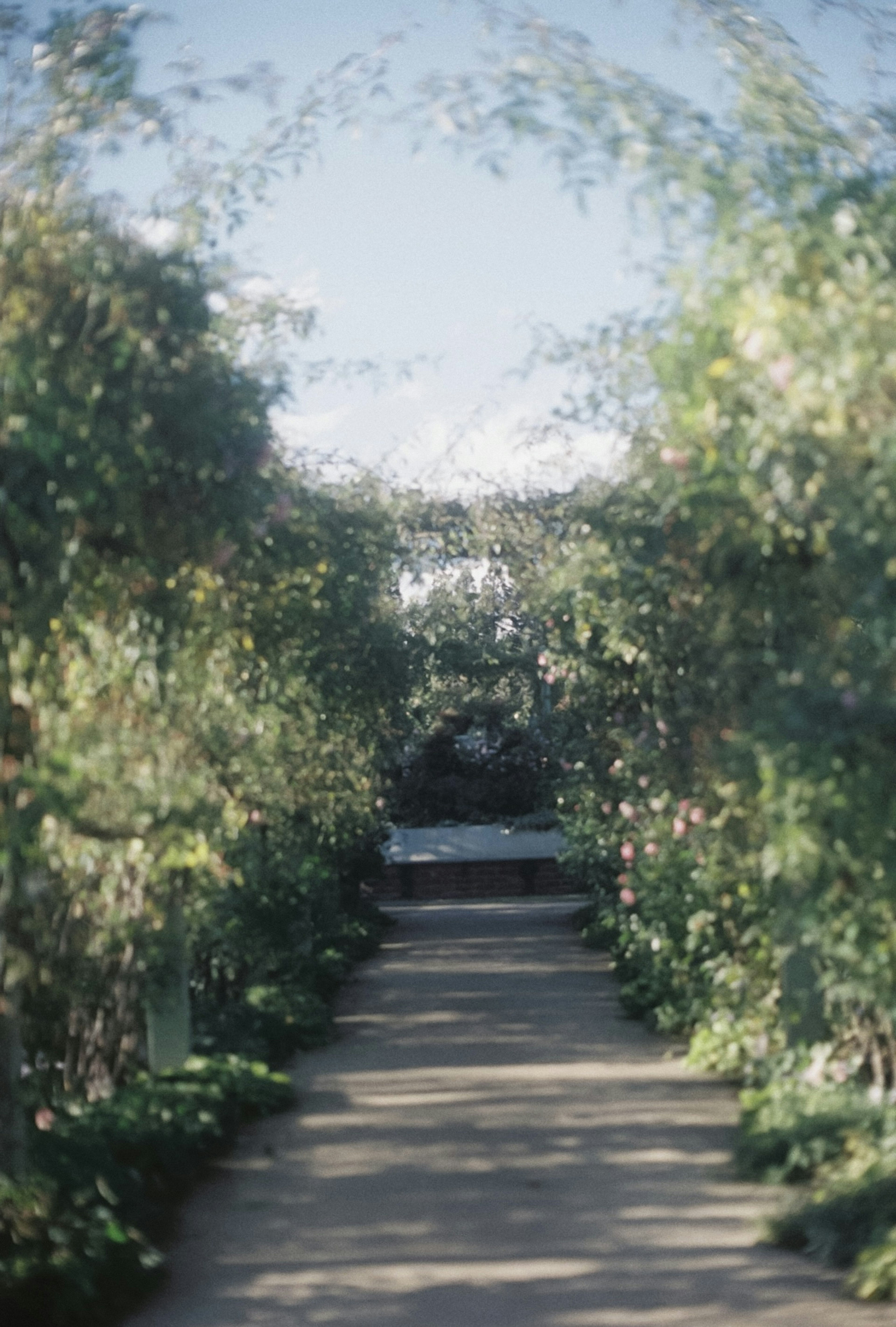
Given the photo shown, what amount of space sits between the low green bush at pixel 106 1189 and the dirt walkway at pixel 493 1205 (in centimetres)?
17

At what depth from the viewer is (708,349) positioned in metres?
5.56

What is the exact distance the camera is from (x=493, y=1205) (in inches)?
274

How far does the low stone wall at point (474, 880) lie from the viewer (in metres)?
33.0

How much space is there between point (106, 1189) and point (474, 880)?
91.0 ft

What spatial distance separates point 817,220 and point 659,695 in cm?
476

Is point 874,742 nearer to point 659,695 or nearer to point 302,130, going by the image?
point 302,130

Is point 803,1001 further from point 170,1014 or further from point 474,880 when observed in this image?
point 474,880

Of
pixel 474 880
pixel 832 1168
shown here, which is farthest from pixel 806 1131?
pixel 474 880

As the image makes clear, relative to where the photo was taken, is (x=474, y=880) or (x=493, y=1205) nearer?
(x=493, y=1205)

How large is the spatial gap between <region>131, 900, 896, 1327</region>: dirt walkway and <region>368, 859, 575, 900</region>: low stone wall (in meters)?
20.7

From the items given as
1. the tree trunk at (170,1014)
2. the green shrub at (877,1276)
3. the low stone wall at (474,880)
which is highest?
the green shrub at (877,1276)

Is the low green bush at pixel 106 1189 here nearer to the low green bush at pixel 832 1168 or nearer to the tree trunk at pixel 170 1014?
the tree trunk at pixel 170 1014

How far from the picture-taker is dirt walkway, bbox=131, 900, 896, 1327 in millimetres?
5508

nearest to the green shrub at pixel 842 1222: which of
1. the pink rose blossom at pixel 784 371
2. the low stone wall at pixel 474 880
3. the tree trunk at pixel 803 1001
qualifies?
the tree trunk at pixel 803 1001
